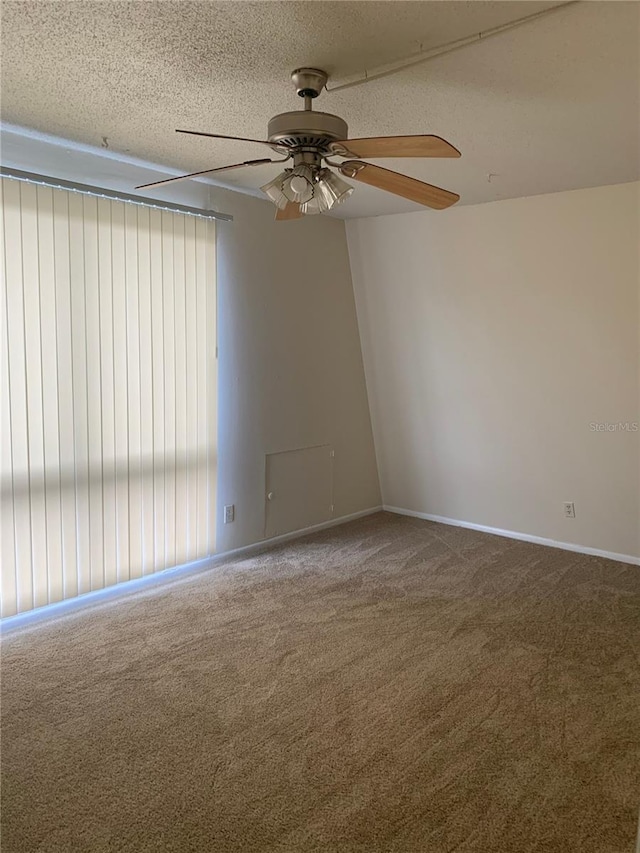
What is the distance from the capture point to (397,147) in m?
2.16

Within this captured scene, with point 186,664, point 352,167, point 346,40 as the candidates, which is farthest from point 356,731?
point 346,40

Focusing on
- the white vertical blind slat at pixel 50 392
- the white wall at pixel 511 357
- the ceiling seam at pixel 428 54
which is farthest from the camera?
the white wall at pixel 511 357

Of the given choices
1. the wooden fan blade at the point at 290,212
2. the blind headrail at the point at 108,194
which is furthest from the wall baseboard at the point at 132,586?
the wooden fan blade at the point at 290,212

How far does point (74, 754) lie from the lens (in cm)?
238

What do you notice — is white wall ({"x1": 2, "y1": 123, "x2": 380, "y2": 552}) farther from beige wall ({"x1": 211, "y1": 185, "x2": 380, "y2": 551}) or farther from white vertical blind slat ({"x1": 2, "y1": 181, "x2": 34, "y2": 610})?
white vertical blind slat ({"x1": 2, "y1": 181, "x2": 34, "y2": 610})

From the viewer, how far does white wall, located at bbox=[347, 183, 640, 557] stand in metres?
4.21

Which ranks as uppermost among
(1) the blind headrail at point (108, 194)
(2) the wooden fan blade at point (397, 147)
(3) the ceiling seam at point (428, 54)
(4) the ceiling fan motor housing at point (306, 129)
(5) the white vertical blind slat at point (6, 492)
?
(1) the blind headrail at point (108, 194)

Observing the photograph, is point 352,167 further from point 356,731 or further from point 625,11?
point 356,731

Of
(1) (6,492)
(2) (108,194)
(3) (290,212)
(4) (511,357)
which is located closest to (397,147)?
(3) (290,212)

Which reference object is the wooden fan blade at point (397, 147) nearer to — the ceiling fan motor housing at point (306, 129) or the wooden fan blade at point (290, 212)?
the ceiling fan motor housing at point (306, 129)

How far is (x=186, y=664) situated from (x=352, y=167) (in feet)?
7.51

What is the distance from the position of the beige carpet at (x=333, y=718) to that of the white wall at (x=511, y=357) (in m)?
0.76

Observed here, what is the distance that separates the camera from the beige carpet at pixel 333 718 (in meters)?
2.04

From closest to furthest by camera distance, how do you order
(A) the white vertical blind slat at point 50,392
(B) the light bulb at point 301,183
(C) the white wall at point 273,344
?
1. (B) the light bulb at point 301,183
2. (A) the white vertical blind slat at point 50,392
3. (C) the white wall at point 273,344
